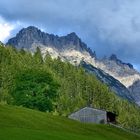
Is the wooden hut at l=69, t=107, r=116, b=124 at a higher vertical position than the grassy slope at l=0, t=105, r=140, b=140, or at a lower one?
higher

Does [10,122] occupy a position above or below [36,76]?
below

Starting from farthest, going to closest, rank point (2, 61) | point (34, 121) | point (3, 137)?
point (2, 61) < point (34, 121) < point (3, 137)

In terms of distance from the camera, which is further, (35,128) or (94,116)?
(94,116)

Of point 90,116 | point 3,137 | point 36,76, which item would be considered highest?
point 36,76

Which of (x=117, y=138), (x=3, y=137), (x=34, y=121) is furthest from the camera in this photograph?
(x=117, y=138)

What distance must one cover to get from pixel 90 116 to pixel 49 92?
19.0 meters

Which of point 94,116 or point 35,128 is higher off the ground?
point 94,116

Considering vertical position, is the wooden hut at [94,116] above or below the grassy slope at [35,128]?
above

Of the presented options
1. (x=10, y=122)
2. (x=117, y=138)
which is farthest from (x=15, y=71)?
(x=10, y=122)

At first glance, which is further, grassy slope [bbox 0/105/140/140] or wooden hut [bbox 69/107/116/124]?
wooden hut [bbox 69/107/116/124]

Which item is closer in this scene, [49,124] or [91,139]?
[91,139]

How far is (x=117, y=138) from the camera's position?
287ft

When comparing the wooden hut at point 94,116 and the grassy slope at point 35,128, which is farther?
the wooden hut at point 94,116

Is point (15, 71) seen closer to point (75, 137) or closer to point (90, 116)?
point (90, 116)
